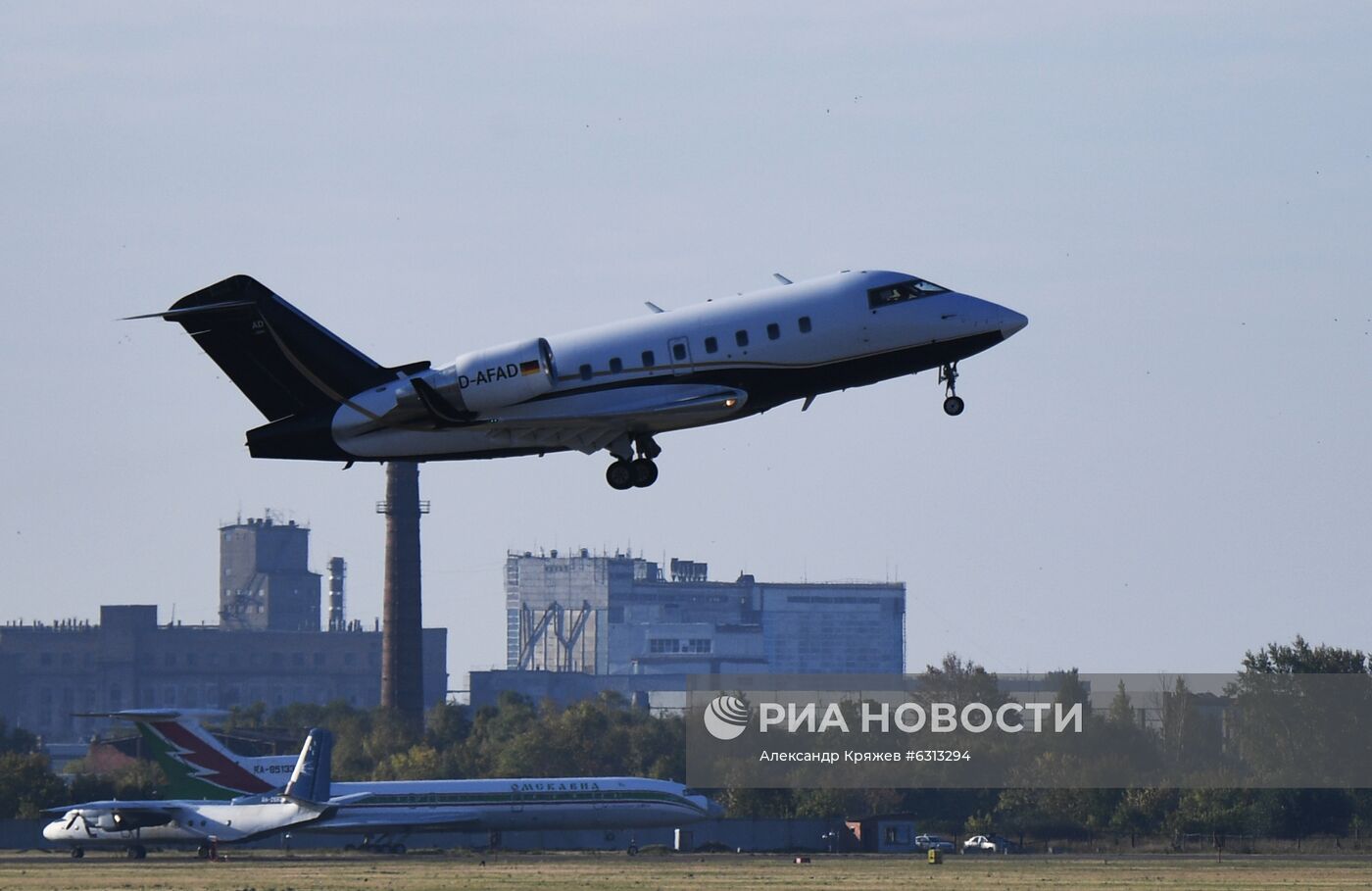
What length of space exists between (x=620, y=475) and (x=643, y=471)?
56 centimetres

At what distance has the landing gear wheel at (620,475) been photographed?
5631 centimetres

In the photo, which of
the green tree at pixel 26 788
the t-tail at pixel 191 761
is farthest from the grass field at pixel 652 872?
the green tree at pixel 26 788

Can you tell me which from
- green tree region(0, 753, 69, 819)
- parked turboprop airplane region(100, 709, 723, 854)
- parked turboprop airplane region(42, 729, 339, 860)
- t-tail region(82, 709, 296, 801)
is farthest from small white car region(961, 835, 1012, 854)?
green tree region(0, 753, 69, 819)

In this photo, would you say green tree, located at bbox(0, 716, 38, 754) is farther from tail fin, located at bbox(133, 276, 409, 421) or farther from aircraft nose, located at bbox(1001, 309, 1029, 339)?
aircraft nose, located at bbox(1001, 309, 1029, 339)

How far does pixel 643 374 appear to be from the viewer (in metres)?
54.1

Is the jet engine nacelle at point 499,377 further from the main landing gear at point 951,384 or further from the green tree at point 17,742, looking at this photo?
the green tree at point 17,742

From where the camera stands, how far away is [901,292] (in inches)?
2197

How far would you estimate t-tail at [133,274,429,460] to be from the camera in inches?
2244

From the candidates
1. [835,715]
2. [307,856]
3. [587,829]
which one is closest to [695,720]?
[835,715]

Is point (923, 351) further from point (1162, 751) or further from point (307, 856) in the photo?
point (1162, 751)

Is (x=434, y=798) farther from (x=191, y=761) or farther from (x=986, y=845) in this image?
(x=986, y=845)

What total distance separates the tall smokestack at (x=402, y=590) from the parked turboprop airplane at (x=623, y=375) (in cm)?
11113

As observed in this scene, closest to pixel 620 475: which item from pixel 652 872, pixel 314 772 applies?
pixel 652 872

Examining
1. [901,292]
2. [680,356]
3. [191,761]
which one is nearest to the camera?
[680,356]
